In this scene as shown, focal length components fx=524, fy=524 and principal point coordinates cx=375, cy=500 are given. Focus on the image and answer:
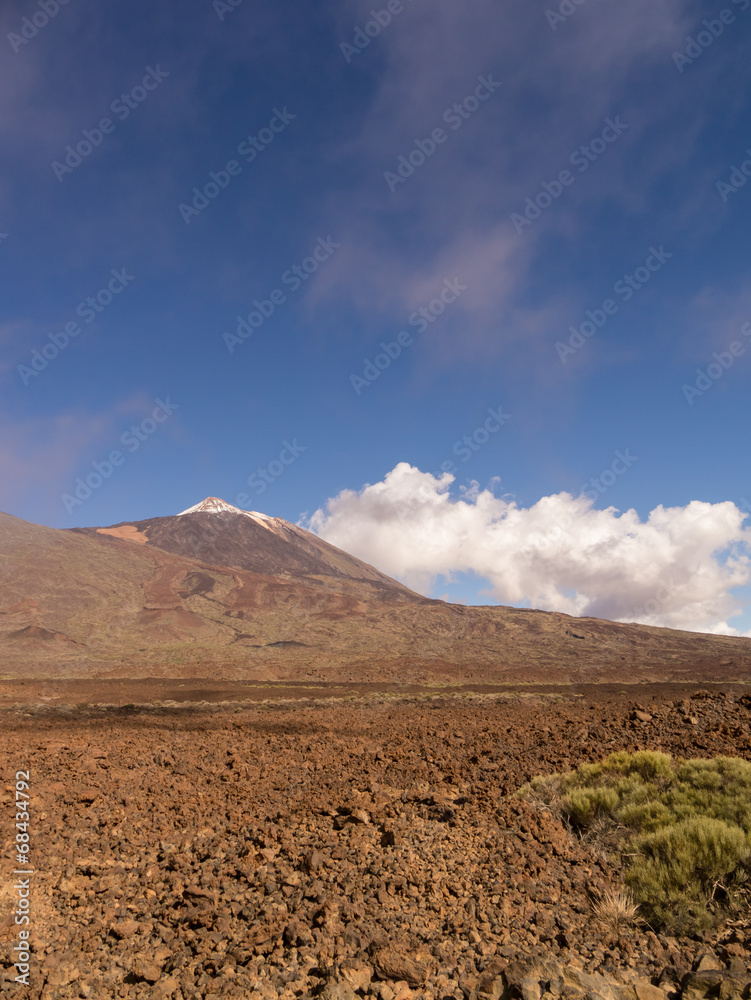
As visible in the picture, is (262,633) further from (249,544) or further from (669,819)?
(249,544)

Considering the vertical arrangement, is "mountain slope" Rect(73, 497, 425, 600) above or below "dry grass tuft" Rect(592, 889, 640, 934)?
above

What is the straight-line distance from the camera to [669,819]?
5992mm

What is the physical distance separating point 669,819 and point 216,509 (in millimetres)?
176226

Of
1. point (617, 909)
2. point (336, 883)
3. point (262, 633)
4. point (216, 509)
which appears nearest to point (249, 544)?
point (216, 509)

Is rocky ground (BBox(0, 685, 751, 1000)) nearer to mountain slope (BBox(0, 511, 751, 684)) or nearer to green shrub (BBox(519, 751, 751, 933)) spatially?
green shrub (BBox(519, 751, 751, 933))

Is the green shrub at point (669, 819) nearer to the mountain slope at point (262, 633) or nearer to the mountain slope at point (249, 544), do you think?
the mountain slope at point (262, 633)

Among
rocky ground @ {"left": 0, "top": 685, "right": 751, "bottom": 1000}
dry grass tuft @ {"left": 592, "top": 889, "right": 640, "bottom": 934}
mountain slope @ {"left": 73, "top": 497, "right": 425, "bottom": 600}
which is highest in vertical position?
mountain slope @ {"left": 73, "top": 497, "right": 425, "bottom": 600}

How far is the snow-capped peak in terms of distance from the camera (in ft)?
560

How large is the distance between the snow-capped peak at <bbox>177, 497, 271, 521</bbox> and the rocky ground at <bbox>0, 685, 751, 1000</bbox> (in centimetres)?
16620

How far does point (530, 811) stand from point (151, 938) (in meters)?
4.45

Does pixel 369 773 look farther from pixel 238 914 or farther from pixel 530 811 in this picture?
pixel 238 914

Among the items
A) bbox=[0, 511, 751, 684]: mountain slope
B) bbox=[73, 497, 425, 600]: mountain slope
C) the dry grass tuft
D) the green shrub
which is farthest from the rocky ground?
bbox=[73, 497, 425, 600]: mountain slope

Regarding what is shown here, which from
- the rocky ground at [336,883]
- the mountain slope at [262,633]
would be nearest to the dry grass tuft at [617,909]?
the rocky ground at [336,883]

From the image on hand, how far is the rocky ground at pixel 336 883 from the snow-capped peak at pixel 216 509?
166198 millimetres
